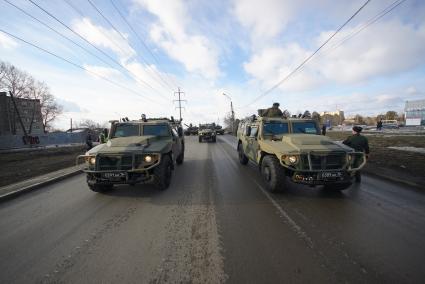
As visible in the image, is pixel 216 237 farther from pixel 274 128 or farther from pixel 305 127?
pixel 305 127

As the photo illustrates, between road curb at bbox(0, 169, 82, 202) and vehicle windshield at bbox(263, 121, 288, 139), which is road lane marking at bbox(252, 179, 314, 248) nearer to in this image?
vehicle windshield at bbox(263, 121, 288, 139)

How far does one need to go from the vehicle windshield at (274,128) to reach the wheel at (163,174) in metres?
2.96

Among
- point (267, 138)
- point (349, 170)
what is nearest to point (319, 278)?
point (349, 170)

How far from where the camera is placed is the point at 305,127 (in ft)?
25.5

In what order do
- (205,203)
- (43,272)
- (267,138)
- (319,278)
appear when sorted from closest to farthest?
1. (319,278)
2. (43,272)
3. (205,203)
4. (267,138)

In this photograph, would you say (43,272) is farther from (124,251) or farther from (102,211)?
(102,211)

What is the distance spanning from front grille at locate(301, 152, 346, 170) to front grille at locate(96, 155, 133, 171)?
3.98 m

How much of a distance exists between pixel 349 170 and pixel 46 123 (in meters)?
71.8

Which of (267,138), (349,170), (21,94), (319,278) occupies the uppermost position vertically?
(21,94)

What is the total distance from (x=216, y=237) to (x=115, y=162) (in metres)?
3.33

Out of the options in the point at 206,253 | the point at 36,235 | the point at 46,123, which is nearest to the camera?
the point at 206,253

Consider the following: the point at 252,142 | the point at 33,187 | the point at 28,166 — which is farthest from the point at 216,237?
the point at 28,166

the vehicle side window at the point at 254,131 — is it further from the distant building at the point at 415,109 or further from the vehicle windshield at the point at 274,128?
the distant building at the point at 415,109

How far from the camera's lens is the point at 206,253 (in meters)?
3.31
